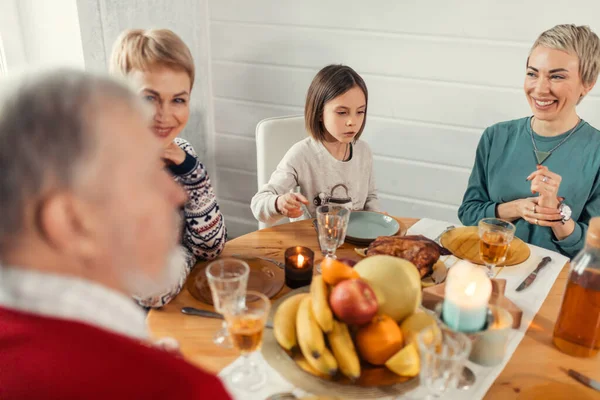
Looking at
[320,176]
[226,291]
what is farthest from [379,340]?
[320,176]

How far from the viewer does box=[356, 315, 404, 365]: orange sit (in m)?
0.94

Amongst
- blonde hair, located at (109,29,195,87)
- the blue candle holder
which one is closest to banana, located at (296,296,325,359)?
the blue candle holder

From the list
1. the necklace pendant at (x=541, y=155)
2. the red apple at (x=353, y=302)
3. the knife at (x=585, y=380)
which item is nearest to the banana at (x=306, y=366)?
the red apple at (x=353, y=302)

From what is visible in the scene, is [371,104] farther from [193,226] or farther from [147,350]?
[147,350]

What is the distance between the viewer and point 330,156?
6.57 ft

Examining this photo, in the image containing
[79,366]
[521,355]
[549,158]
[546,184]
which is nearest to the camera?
[79,366]

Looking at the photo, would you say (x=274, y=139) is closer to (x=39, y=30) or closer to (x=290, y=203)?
(x=290, y=203)

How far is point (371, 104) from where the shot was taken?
103 inches

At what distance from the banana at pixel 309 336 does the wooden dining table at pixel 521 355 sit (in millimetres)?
179

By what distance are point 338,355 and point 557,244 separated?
1174mm

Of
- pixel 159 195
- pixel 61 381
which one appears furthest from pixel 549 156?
pixel 61 381

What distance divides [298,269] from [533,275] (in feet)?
2.03

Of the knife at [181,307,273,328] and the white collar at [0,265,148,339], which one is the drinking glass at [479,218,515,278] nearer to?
the knife at [181,307,273,328]

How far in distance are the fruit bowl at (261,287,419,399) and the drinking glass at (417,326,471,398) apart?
45 mm
